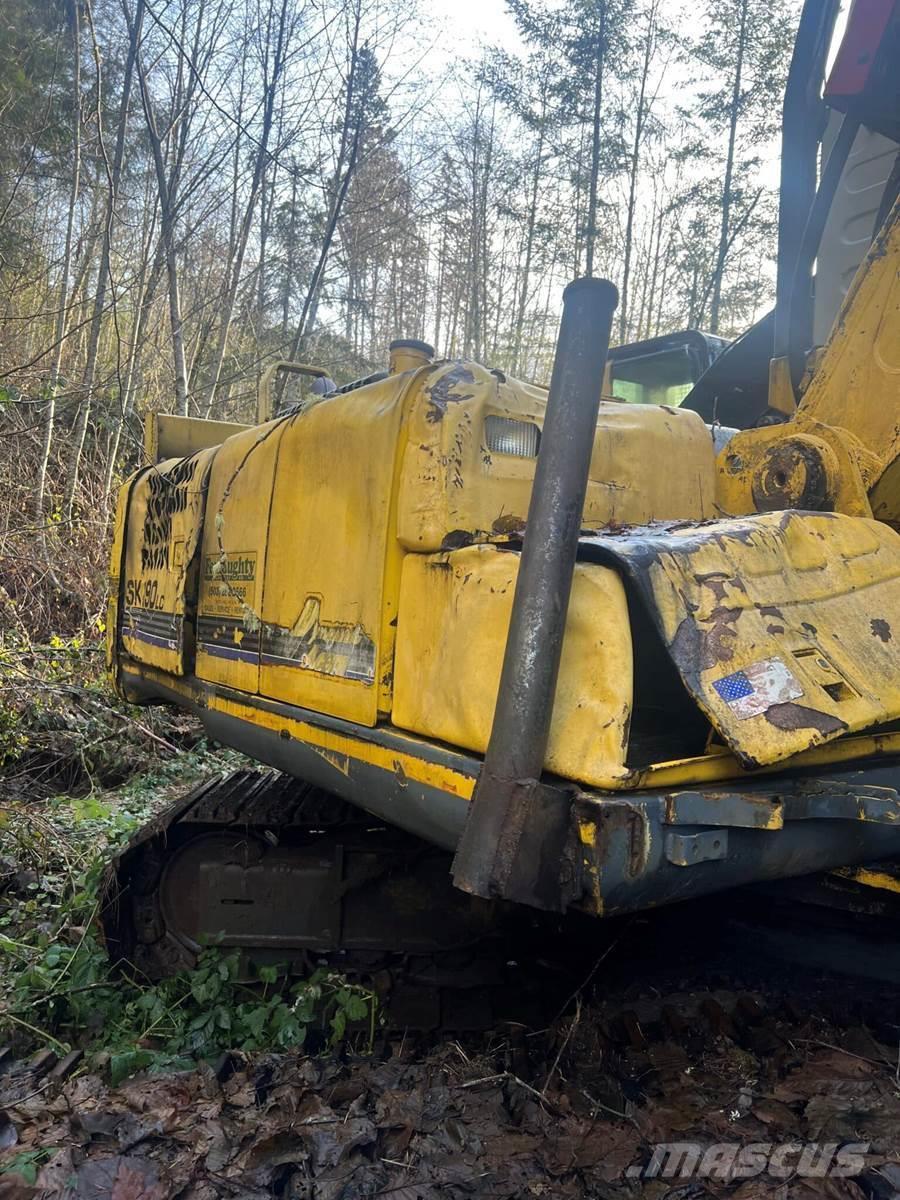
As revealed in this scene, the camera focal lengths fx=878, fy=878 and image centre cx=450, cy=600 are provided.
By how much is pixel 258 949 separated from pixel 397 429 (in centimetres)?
204

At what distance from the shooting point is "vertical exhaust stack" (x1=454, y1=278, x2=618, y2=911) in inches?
65.9

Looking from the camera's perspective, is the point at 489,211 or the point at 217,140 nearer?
the point at 217,140

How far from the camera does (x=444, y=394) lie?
2.18 meters

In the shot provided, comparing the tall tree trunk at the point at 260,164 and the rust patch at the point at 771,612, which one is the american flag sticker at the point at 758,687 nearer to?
the rust patch at the point at 771,612

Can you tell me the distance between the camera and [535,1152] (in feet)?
6.88

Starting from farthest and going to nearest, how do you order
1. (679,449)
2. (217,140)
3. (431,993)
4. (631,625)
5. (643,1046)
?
(217,140) → (431,993) → (679,449) → (643,1046) → (631,625)

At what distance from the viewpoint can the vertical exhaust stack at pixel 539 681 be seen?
1673 mm

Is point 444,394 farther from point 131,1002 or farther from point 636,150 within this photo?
point 636,150

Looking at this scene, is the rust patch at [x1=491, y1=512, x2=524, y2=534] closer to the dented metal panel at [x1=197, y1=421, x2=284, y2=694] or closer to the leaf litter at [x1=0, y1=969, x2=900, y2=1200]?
the dented metal panel at [x1=197, y1=421, x2=284, y2=694]

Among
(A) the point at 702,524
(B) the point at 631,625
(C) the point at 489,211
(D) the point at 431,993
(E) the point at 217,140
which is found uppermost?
(C) the point at 489,211

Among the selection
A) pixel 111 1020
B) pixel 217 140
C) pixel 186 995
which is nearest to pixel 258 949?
pixel 186 995

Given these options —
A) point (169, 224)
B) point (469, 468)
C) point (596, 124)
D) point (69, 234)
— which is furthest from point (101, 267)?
point (596, 124)

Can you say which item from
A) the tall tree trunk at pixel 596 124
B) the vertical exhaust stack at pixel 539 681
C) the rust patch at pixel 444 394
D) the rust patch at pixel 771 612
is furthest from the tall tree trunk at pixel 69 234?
the tall tree trunk at pixel 596 124

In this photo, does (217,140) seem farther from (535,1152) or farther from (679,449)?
(535,1152)
